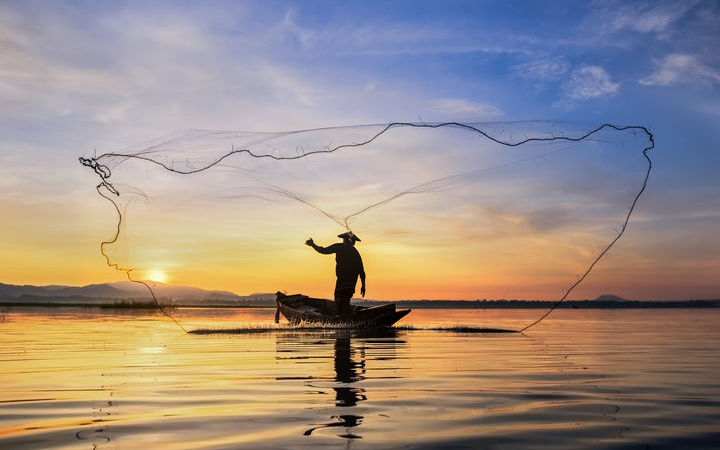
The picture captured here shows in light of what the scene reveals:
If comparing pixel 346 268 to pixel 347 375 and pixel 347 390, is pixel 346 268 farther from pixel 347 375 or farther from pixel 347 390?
pixel 347 390

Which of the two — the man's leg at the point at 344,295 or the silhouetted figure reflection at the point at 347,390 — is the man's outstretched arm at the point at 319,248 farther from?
the silhouetted figure reflection at the point at 347,390

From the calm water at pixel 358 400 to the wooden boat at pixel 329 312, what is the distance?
16042 mm

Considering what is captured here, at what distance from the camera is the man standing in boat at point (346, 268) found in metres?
34.6

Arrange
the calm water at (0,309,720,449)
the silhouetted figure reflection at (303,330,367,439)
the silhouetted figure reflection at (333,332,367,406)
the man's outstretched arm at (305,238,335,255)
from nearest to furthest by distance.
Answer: the calm water at (0,309,720,449) → the silhouetted figure reflection at (303,330,367,439) → the silhouetted figure reflection at (333,332,367,406) → the man's outstretched arm at (305,238,335,255)

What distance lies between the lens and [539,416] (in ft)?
29.3

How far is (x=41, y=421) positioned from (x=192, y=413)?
1918mm

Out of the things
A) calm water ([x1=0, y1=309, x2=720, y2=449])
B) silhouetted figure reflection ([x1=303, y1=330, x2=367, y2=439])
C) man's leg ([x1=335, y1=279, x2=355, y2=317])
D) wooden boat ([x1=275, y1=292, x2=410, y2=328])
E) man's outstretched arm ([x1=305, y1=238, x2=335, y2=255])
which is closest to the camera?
calm water ([x1=0, y1=309, x2=720, y2=449])

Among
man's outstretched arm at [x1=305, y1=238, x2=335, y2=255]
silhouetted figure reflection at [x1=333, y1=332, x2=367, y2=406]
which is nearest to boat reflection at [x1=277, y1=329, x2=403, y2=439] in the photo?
silhouetted figure reflection at [x1=333, y1=332, x2=367, y2=406]

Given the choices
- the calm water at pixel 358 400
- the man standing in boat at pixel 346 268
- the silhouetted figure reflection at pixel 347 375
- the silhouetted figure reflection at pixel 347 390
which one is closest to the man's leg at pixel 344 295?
the man standing in boat at pixel 346 268

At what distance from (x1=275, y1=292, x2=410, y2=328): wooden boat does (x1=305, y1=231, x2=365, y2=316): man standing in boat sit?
73 centimetres

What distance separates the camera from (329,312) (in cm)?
4022

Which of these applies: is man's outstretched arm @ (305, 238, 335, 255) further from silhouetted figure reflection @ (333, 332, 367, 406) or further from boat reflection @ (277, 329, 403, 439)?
silhouetted figure reflection @ (333, 332, 367, 406)

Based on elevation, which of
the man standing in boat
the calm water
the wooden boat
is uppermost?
the man standing in boat

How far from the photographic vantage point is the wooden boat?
35812 mm
